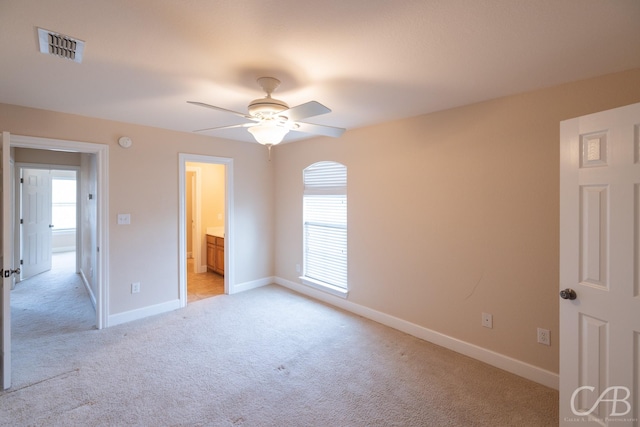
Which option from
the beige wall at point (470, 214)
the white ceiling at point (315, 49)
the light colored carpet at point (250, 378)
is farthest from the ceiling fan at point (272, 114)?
the light colored carpet at point (250, 378)

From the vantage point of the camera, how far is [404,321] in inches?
129

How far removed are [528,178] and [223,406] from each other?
2977 mm

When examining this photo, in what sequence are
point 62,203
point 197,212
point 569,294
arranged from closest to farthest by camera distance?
point 569,294 < point 197,212 < point 62,203

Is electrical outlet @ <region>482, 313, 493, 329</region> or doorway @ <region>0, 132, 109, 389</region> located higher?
doorway @ <region>0, 132, 109, 389</region>

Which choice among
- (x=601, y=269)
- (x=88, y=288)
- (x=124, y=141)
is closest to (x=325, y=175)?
(x=124, y=141)

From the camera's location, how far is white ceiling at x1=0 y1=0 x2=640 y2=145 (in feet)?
4.51

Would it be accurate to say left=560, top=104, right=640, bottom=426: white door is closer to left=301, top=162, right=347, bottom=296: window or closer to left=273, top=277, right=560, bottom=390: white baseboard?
left=273, top=277, right=560, bottom=390: white baseboard

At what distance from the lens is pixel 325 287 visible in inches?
165

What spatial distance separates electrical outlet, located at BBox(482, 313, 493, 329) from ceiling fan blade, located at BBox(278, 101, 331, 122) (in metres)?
2.34

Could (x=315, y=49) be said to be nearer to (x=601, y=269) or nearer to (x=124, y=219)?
(x=601, y=269)

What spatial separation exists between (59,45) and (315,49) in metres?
1.46

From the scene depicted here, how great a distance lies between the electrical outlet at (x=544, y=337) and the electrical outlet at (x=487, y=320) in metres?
0.36

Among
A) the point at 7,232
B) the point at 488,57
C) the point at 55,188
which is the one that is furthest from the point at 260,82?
the point at 55,188

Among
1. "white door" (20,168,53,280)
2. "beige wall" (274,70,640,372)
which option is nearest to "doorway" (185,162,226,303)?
"white door" (20,168,53,280)
